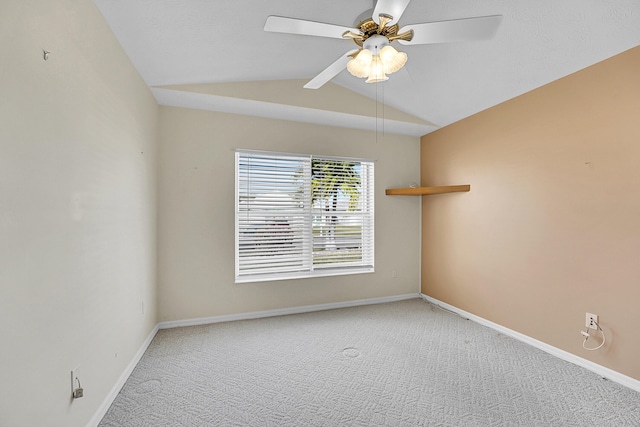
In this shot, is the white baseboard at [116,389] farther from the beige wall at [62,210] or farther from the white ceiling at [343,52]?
the white ceiling at [343,52]

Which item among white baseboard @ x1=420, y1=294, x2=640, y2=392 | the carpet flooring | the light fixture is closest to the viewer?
the light fixture

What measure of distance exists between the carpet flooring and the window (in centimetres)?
87

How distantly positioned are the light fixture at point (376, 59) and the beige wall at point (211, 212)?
1.99 meters

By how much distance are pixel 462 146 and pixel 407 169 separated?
2.79 ft

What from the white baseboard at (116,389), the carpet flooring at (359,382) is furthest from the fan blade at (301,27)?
the white baseboard at (116,389)

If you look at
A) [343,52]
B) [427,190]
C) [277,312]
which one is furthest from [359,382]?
[343,52]

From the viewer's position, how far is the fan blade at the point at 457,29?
1470mm

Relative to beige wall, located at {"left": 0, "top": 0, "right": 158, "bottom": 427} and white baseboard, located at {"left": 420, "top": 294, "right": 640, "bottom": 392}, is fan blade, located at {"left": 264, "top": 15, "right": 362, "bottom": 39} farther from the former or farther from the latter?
white baseboard, located at {"left": 420, "top": 294, "right": 640, "bottom": 392}

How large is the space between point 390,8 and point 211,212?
2703mm

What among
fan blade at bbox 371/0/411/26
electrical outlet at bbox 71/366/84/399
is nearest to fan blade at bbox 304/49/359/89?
fan blade at bbox 371/0/411/26

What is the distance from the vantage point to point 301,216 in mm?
3812

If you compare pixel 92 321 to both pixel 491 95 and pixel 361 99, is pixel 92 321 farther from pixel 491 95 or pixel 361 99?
pixel 491 95

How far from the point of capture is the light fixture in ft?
5.59

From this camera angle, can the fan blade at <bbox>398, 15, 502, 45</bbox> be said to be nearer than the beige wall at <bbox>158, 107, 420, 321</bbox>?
Yes
